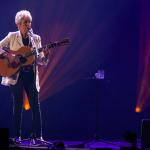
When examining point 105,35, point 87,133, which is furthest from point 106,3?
point 87,133

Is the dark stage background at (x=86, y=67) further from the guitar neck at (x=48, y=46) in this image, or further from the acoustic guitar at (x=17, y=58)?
the guitar neck at (x=48, y=46)

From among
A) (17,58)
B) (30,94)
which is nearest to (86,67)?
(30,94)

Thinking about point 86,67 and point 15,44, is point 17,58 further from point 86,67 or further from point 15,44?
point 86,67

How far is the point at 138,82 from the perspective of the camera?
381 inches

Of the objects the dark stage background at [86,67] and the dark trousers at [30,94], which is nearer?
the dark trousers at [30,94]

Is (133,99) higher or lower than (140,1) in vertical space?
lower

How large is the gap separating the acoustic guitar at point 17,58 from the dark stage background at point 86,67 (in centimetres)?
221

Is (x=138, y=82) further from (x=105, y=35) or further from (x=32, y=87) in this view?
(x=32, y=87)

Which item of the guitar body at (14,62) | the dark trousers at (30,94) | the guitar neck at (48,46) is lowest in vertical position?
the dark trousers at (30,94)

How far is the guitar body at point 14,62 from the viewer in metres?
7.49

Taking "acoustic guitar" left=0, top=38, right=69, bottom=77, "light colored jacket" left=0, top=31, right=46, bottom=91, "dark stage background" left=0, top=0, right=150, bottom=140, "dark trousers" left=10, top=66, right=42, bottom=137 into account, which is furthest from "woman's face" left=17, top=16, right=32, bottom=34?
"dark stage background" left=0, top=0, right=150, bottom=140

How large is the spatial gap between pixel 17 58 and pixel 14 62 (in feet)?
0.37

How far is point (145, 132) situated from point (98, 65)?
12.5 ft

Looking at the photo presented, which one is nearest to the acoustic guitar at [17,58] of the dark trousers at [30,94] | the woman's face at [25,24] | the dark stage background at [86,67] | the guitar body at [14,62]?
the guitar body at [14,62]
